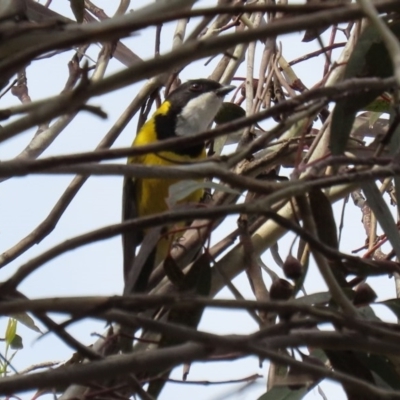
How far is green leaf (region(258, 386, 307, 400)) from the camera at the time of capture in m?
1.51

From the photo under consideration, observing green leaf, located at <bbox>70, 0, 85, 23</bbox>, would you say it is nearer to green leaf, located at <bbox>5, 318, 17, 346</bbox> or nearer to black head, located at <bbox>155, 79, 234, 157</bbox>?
green leaf, located at <bbox>5, 318, 17, 346</bbox>

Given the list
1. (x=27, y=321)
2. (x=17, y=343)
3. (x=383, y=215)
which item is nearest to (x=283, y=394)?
(x=383, y=215)

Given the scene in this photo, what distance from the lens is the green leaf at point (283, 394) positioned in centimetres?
151

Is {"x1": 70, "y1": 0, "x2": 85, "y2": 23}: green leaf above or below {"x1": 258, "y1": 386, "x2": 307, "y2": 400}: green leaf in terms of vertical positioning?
above

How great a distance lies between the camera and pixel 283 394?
1.54 metres

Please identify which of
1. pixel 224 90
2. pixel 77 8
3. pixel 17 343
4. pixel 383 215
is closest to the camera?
pixel 383 215

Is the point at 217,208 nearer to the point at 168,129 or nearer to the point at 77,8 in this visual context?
the point at 77,8

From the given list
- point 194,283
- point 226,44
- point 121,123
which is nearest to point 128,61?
point 121,123

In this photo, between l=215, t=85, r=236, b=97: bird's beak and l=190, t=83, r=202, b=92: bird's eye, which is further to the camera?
l=190, t=83, r=202, b=92: bird's eye

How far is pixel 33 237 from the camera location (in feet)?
6.42

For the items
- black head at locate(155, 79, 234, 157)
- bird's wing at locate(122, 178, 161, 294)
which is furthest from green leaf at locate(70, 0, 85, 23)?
black head at locate(155, 79, 234, 157)

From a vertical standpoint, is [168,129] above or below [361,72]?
above

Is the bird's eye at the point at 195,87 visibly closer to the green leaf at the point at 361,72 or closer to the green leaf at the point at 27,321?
the green leaf at the point at 27,321

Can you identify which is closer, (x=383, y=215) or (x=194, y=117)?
(x=383, y=215)
